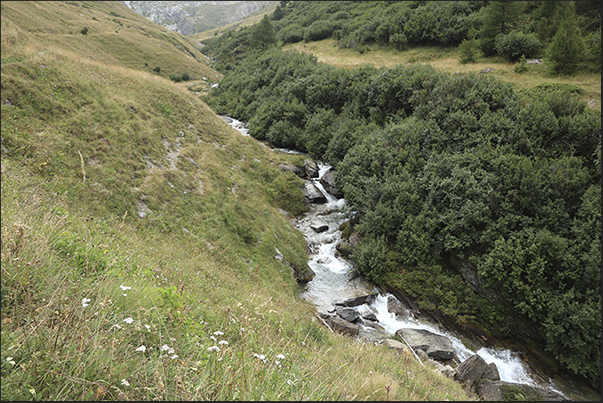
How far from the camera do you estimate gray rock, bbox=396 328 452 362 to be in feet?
40.2

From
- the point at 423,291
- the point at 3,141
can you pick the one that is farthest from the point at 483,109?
the point at 3,141

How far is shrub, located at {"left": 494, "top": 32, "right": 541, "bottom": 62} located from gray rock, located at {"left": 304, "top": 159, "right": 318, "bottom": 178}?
23451 mm

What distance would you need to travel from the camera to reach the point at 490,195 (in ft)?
50.3

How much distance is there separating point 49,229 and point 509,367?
17.6 m

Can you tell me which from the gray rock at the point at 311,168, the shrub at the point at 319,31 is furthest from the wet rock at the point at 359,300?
the shrub at the point at 319,31

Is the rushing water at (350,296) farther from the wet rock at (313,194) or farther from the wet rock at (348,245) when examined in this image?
the wet rock at (313,194)

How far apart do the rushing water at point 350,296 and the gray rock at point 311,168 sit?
234 inches

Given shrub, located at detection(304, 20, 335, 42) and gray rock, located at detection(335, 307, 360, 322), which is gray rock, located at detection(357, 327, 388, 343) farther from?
shrub, located at detection(304, 20, 335, 42)

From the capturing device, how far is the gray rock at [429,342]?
40.2 feet

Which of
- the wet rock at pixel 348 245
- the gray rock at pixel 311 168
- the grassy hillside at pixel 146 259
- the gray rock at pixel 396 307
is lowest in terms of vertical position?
the gray rock at pixel 396 307

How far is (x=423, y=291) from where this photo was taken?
15.5 m

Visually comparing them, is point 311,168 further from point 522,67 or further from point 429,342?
point 522,67

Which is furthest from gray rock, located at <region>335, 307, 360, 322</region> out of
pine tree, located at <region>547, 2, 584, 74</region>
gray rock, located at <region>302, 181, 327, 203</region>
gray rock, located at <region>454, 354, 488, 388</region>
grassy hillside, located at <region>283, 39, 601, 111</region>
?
pine tree, located at <region>547, 2, 584, 74</region>

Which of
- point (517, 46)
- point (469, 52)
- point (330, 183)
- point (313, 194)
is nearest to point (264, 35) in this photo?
point (469, 52)
